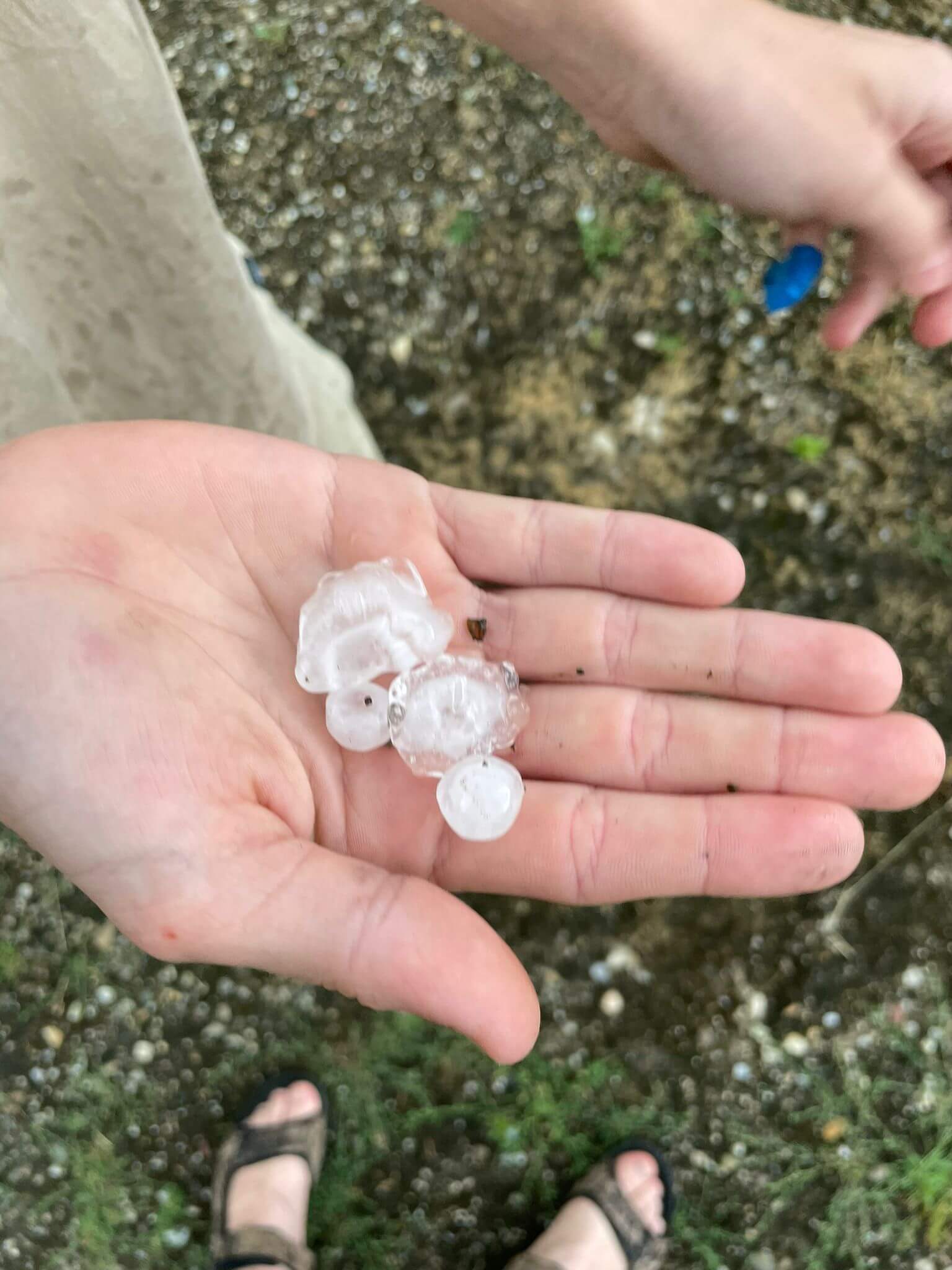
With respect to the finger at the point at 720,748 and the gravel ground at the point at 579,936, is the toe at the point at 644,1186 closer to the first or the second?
the gravel ground at the point at 579,936

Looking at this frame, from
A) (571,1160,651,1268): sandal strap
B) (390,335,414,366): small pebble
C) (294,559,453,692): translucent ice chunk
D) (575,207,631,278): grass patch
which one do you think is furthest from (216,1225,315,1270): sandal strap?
(575,207,631,278): grass patch

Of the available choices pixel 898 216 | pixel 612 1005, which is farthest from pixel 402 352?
pixel 612 1005

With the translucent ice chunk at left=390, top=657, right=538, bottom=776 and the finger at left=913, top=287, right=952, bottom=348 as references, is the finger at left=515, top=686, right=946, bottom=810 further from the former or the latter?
the finger at left=913, top=287, right=952, bottom=348

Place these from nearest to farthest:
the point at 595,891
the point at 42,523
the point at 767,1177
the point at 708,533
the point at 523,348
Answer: the point at 42,523 → the point at 595,891 → the point at 708,533 → the point at 767,1177 → the point at 523,348

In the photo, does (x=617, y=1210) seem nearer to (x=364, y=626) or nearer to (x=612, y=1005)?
(x=612, y=1005)

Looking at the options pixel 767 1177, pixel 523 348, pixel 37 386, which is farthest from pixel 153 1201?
pixel 523 348

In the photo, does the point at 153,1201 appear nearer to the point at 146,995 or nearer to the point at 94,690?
the point at 146,995
